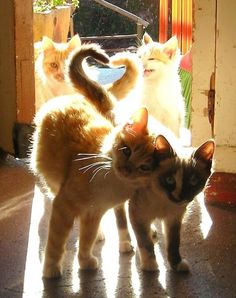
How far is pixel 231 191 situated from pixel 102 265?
2.32 ft

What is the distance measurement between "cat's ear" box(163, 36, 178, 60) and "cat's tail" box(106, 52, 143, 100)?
0.83m

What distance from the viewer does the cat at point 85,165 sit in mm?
1555

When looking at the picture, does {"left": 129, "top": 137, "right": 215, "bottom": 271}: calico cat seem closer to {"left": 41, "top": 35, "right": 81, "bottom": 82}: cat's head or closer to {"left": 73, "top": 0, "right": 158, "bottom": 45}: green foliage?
{"left": 41, "top": 35, "right": 81, "bottom": 82}: cat's head

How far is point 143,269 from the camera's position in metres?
1.73

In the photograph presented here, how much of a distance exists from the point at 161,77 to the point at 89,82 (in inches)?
50.1

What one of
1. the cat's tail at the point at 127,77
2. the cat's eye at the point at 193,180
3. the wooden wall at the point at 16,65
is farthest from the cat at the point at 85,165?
the wooden wall at the point at 16,65

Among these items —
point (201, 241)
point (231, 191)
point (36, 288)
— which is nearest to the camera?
point (36, 288)

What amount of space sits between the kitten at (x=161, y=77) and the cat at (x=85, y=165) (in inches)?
47.3

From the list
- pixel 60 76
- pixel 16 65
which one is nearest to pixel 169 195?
pixel 16 65

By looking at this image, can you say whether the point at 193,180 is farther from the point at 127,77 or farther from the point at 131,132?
the point at 127,77

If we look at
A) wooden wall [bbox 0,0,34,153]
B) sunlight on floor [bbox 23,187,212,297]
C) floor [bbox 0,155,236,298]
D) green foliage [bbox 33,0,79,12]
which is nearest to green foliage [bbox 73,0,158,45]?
green foliage [bbox 33,0,79,12]

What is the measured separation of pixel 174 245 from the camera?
5.65ft

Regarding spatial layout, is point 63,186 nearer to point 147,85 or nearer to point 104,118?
point 104,118

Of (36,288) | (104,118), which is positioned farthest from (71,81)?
(36,288)
